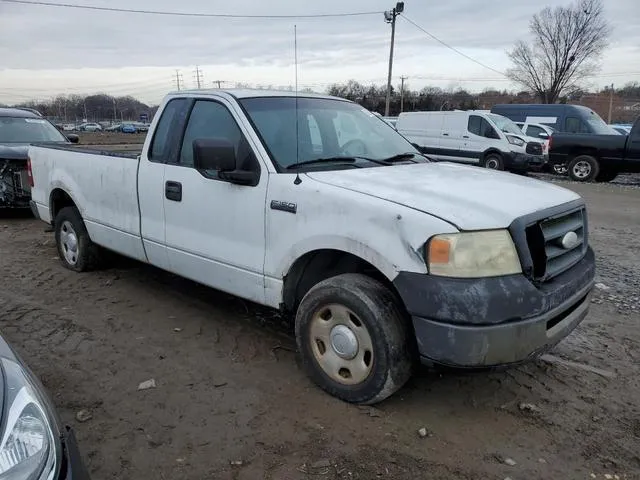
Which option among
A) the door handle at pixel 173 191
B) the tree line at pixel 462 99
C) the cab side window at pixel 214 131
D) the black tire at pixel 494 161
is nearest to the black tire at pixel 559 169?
the black tire at pixel 494 161

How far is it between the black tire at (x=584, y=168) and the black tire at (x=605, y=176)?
26cm

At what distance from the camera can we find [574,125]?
19.4 metres

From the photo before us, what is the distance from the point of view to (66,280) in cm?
562

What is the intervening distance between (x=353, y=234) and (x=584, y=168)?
14.8 meters

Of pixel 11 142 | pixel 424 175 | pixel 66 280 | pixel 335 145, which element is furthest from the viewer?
pixel 11 142

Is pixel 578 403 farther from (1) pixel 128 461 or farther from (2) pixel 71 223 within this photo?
(2) pixel 71 223

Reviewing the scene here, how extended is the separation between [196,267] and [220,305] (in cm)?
86

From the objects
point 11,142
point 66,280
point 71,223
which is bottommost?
point 66,280

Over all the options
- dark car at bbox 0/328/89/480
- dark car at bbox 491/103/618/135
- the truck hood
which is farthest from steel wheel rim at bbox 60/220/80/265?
dark car at bbox 491/103/618/135

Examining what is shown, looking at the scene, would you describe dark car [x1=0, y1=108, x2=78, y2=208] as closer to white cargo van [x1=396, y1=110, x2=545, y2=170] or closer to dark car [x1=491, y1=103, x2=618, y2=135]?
white cargo van [x1=396, y1=110, x2=545, y2=170]

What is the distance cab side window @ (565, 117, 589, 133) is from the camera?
19.1m

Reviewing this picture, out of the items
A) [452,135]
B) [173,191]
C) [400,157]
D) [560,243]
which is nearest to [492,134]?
[452,135]

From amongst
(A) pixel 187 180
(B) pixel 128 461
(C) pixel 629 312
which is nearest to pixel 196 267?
(A) pixel 187 180

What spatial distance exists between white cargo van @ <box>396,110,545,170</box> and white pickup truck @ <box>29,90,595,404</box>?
1245 cm
